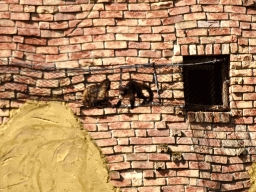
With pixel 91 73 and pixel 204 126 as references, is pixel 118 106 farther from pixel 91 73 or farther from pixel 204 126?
pixel 204 126

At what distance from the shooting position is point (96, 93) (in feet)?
9.32

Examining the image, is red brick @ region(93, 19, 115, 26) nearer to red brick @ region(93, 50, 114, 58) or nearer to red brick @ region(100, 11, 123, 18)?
red brick @ region(100, 11, 123, 18)

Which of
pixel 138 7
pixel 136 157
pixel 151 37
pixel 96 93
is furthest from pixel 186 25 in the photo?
pixel 136 157

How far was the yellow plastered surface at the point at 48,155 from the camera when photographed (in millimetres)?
2799

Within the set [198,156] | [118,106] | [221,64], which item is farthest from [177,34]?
[198,156]

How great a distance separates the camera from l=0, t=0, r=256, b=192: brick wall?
291 cm

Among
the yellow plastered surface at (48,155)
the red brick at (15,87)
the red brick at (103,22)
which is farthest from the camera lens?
the red brick at (103,22)

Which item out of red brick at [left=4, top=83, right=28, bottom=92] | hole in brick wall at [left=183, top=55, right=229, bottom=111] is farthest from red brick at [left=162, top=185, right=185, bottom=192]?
red brick at [left=4, top=83, right=28, bottom=92]

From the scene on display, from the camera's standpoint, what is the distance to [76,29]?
3.01 meters

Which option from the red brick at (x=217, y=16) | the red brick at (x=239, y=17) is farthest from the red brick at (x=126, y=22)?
the red brick at (x=239, y=17)

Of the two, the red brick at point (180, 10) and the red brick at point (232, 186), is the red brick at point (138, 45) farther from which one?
the red brick at point (232, 186)

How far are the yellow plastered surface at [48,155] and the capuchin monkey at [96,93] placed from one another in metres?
0.23

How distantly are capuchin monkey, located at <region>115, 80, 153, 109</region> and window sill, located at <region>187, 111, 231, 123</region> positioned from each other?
411 millimetres

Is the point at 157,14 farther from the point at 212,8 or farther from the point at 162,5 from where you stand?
the point at 212,8
